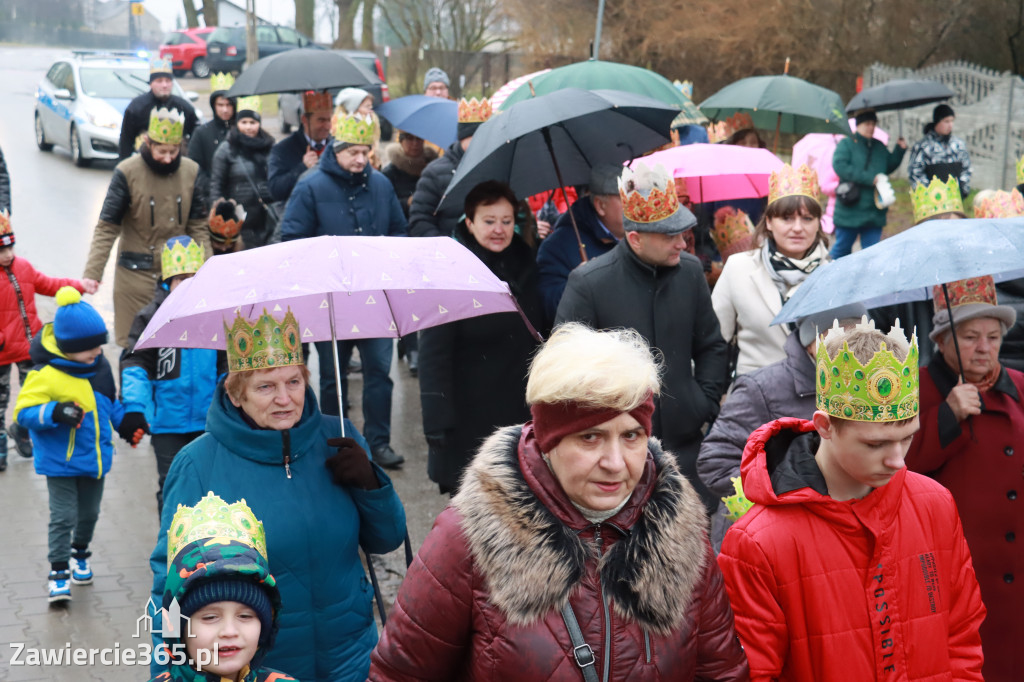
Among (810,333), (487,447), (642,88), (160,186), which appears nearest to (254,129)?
(160,186)

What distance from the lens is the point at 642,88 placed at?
8000 millimetres

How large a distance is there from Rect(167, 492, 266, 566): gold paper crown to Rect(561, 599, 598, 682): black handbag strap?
982mm

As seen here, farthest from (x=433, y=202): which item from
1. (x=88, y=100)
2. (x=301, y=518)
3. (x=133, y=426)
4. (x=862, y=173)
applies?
(x=88, y=100)

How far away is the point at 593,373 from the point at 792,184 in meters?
3.47

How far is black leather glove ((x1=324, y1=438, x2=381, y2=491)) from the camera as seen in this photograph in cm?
369

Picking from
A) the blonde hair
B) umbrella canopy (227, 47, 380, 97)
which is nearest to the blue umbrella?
umbrella canopy (227, 47, 380, 97)

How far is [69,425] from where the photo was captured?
6.07m

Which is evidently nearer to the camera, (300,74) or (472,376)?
(472,376)

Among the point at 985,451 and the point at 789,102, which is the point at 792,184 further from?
the point at 789,102

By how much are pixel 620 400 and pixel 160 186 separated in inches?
251

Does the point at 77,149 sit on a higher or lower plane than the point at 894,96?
lower

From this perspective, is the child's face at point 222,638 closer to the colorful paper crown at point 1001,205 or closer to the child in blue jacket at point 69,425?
the child in blue jacket at point 69,425

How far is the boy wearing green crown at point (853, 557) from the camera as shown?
9.85 ft

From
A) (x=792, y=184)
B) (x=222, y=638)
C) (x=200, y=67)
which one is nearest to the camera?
(x=222, y=638)
